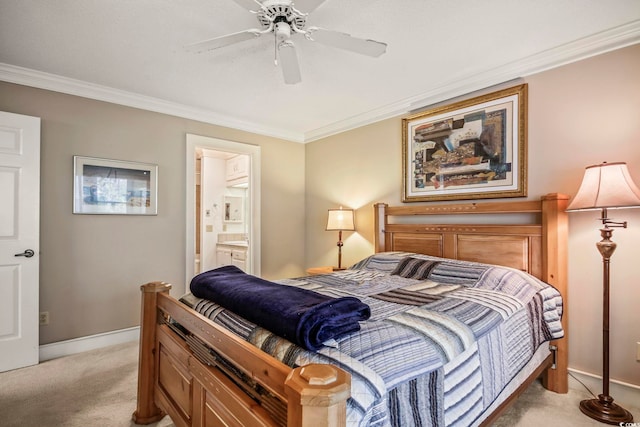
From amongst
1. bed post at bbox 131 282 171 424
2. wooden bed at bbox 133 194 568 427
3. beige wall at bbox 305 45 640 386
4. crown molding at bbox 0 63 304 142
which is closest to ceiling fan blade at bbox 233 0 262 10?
wooden bed at bbox 133 194 568 427

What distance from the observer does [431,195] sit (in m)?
3.10

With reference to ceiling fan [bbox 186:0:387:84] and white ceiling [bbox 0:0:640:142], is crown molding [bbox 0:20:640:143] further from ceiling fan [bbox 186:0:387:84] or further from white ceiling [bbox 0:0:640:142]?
ceiling fan [bbox 186:0:387:84]

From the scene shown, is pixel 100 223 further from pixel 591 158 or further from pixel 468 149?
pixel 591 158

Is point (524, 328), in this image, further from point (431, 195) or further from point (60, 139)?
point (60, 139)

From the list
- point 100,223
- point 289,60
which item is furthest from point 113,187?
point 289,60

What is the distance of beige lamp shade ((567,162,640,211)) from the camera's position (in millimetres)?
1828

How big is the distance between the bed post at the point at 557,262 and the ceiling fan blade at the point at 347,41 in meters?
1.58

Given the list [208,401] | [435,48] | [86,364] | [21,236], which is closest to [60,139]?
[21,236]

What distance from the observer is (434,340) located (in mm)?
1290

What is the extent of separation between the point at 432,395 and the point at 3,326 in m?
3.14

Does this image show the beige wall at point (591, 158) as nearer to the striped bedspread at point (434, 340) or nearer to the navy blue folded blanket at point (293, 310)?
the striped bedspread at point (434, 340)

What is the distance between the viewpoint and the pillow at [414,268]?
2.52m

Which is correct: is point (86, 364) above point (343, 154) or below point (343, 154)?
below

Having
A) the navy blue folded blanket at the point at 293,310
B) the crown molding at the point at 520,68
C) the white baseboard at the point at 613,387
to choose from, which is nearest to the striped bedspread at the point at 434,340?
the navy blue folded blanket at the point at 293,310
